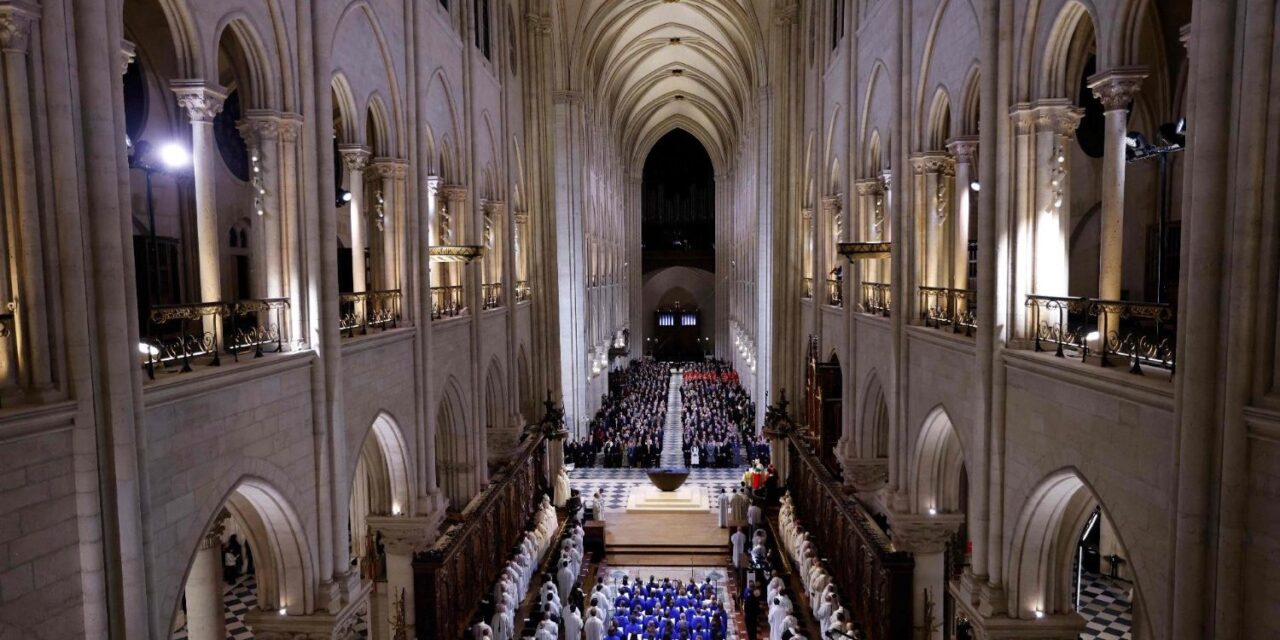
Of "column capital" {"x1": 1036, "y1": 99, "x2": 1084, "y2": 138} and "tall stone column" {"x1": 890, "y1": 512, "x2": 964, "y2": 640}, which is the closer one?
"column capital" {"x1": 1036, "y1": 99, "x2": 1084, "y2": 138}

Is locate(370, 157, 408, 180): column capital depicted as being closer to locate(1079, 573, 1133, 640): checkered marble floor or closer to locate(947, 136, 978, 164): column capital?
locate(947, 136, 978, 164): column capital

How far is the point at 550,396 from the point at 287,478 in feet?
49.2

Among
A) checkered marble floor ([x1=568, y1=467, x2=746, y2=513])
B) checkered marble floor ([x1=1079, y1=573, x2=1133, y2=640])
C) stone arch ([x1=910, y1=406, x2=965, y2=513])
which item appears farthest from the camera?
checkered marble floor ([x1=568, y1=467, x2=746, y2=513])

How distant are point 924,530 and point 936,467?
1.05 m

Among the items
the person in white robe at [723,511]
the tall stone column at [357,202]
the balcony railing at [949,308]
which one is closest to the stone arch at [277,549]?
the tall stone column at [357,202]

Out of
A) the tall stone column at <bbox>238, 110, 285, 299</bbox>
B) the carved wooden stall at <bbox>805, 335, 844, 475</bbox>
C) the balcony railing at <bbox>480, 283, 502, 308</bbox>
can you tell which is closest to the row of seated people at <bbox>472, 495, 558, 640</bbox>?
the balcony railing at <bbox>480, 283, 502, 308</bbox>

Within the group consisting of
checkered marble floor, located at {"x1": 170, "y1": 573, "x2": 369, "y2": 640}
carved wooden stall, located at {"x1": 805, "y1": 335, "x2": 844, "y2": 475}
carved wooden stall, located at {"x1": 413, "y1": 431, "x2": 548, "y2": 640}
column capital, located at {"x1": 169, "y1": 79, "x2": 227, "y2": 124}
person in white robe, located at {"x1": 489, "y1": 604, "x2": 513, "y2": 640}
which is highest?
column capital, located at {"x1": 169, "y1": 79, "x2": 227, "y2": 124}

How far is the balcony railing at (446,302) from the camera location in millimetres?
14234

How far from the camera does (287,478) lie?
27.6ft

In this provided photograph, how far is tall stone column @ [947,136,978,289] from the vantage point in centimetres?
1038

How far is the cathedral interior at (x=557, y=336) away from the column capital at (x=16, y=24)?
2 cm

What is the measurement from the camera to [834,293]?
1780 centimetres

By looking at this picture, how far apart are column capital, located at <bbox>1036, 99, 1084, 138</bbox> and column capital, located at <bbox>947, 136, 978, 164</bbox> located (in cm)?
206

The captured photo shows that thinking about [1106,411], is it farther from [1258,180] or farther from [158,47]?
[158,47]
